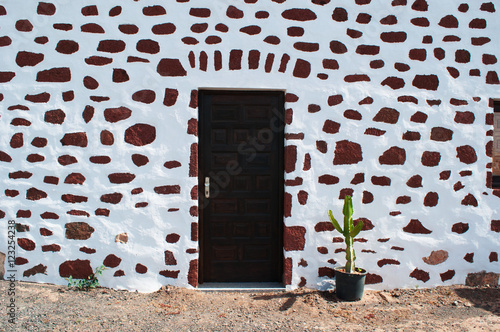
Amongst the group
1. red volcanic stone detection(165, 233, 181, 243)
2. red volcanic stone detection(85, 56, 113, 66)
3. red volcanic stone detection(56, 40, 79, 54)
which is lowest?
red volcanic stone detection(165, 233, 181, 243)

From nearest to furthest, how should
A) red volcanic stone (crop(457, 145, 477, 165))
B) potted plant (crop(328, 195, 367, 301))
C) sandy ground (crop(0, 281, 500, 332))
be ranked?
sandy ground (crop(0, 281, 500, 332))
potted plant (crop(328, 195, 367, 301))
red volcanic stone (crop(457, 145, 477, 165))

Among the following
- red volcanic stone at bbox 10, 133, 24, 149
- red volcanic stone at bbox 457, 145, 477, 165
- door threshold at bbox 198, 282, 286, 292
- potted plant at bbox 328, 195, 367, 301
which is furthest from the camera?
red volcanic stone at bbox 457, 145, 477, 165

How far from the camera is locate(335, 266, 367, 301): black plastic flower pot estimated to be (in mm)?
3479

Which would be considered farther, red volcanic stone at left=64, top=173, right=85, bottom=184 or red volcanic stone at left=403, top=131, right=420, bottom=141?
red volcanic stone at left=403, top=131, right=420, bottom=141

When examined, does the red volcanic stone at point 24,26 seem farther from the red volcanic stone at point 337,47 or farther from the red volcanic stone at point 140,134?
the red volcanic stone at point 337,47

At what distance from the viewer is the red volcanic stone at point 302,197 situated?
12.1 feet

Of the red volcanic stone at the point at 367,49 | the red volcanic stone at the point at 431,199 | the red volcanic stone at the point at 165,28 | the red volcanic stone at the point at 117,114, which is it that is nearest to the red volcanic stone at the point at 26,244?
the red volcanic stone at the point at 117,114

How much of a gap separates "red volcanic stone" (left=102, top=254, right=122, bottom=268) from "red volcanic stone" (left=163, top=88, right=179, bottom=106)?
1406mm

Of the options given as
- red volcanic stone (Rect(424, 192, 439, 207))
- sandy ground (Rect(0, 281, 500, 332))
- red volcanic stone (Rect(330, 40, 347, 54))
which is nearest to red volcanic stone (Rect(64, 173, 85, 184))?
sandy ground (Rect(0, 281, 500, 332))

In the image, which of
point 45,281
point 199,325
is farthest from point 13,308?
point 199,325

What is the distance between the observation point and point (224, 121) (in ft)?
12.3

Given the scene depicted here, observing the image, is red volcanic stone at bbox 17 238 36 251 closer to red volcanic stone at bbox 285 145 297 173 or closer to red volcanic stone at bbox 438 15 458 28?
red volcanic stone at bbox 285 145 297 173

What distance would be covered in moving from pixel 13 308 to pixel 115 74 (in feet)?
6.68

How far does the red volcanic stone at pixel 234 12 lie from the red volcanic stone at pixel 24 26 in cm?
172
